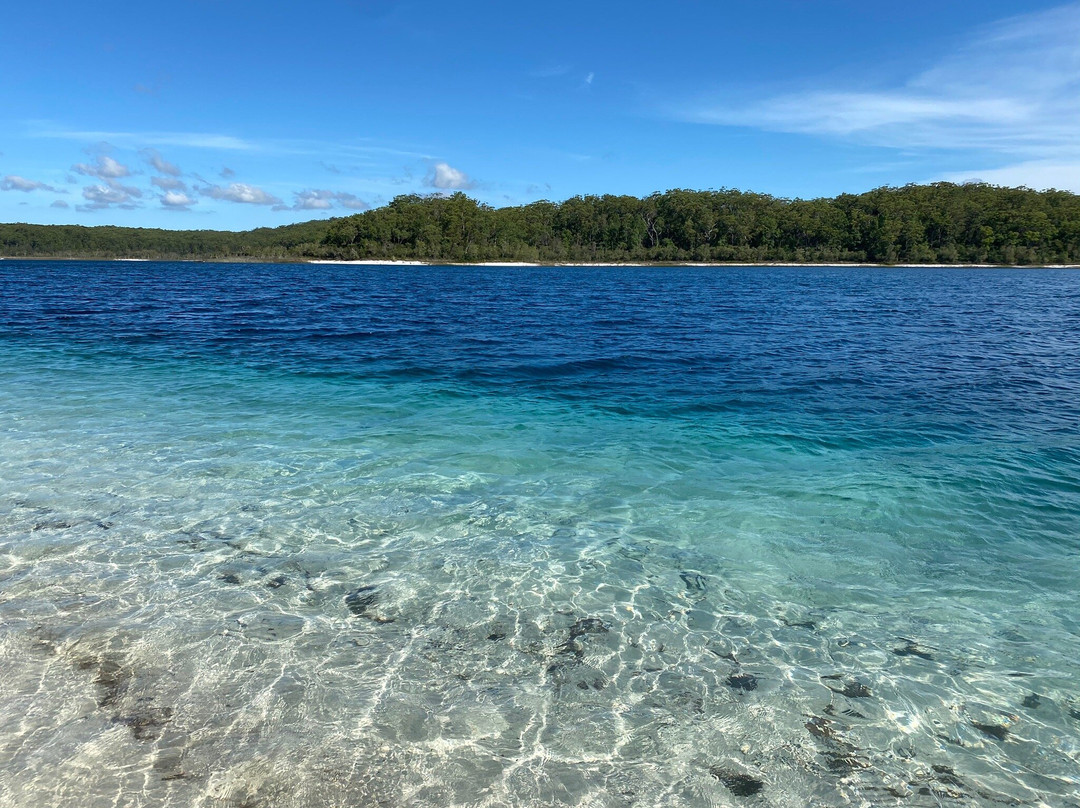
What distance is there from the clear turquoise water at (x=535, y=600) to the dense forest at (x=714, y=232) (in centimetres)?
15857

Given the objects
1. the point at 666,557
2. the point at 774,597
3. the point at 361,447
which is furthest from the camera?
the point at 361,447

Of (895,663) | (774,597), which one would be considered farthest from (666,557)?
(895,663)

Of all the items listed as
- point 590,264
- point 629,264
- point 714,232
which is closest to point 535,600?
point 590,264

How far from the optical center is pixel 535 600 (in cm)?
620

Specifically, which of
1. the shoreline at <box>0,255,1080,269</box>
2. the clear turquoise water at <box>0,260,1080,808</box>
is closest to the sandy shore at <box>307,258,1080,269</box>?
the shoreline at <box>0,255,1080,269</box>

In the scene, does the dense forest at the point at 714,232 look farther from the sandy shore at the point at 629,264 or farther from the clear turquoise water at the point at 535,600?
the clear turquoise water at the point at 535,600

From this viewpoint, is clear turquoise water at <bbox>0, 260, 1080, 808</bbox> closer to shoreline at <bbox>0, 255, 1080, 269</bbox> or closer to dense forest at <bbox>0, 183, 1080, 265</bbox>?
shoreline at <bbox>0, 255, 1080, 269</bbox>

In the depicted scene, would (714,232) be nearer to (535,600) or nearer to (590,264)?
(590,264)

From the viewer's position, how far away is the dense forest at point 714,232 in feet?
527

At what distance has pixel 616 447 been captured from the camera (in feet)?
37.6

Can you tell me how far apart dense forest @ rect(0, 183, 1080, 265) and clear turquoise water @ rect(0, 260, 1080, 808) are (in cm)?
15857

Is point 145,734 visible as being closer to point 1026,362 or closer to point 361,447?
point 361,447

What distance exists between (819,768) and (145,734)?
182 inches

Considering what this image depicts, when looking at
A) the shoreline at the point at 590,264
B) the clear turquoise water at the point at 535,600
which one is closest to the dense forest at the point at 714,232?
the shoreline at the point at 590,264
